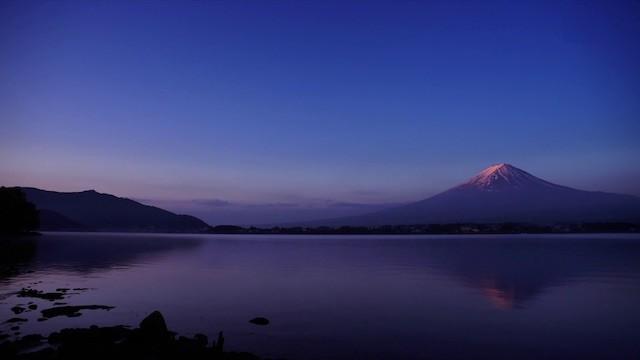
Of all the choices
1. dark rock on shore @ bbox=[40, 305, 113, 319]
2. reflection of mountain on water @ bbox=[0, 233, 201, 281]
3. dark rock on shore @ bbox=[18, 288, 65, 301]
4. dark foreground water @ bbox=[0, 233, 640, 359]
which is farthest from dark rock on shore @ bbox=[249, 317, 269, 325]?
reflection of mountain on water @ bbox=[0, 233, 201, 281]

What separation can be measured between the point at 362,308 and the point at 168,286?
1674 centimetres

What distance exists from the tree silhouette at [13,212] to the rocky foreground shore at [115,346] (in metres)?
97.8

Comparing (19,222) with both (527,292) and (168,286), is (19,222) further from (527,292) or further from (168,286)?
(527,292)

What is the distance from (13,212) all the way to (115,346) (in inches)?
4034

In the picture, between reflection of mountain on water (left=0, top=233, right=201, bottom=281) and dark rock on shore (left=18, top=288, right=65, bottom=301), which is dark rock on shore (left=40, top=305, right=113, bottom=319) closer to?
dark rock on shore (left=18, top=288, right=65, bottom=301)

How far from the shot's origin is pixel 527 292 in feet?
110

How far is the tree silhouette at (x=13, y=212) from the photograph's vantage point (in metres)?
98.1

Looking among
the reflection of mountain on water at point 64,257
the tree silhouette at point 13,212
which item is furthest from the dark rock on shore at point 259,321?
the tree silhouette at point 13,212

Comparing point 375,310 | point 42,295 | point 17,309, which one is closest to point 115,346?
point 17,309

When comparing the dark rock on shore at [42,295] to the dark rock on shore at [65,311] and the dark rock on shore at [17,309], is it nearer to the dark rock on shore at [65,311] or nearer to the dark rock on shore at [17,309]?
the dark rock on shore at [17,309]

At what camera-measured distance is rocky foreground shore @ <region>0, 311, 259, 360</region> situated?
48.5 feet

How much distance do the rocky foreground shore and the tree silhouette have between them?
97767mm

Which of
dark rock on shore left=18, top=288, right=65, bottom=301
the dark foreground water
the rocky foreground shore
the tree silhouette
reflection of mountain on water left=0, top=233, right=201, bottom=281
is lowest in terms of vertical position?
the dark foreground water

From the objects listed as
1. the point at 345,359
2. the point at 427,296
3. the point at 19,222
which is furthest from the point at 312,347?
the point at 19,222
